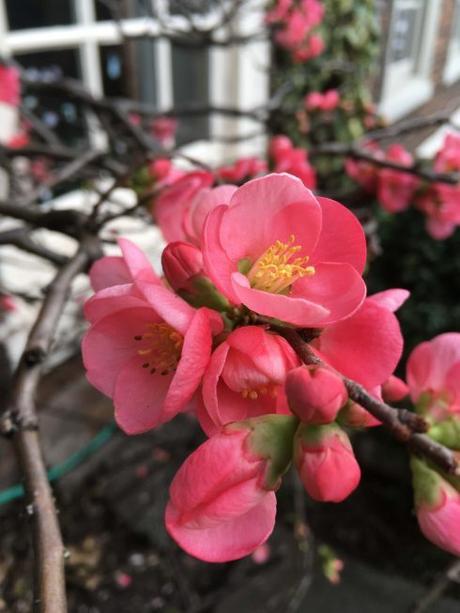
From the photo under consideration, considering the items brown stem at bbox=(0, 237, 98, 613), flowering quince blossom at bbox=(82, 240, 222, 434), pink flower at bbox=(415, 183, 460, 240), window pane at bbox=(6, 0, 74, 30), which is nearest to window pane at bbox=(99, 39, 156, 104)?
window pane at bbox=(6, 0, 74, 30)

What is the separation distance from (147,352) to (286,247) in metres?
0.13

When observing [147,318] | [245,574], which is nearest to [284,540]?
[245,574]

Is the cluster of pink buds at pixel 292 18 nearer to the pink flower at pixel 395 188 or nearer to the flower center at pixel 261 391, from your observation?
the pink flower at pixel 395 188

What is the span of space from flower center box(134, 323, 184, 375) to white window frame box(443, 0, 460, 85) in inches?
286

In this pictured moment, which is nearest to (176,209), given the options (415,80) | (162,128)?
(162,128)

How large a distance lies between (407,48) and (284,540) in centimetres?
537

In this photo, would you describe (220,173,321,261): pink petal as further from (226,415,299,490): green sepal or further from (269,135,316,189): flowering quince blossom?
(269,135,316,189): flowering quince blossom

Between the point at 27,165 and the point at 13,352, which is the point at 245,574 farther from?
the point at 27,165

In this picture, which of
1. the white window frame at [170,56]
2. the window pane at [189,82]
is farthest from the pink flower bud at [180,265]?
the window pane at [189,82]

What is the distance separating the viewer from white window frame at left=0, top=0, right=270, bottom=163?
250 cm

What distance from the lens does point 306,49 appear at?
3.34 m

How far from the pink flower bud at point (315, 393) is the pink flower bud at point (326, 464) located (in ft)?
0.07

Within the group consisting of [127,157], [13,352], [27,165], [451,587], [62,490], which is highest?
[127,157]

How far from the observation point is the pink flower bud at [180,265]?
0.43 meters
